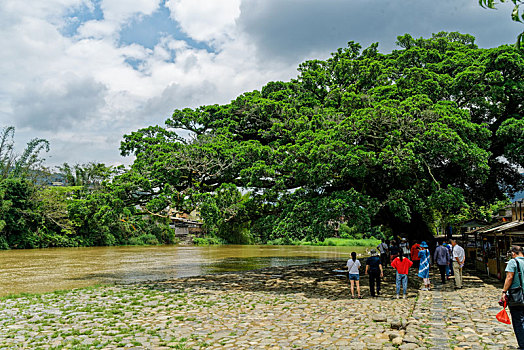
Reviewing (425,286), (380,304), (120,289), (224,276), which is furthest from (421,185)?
(120,289)

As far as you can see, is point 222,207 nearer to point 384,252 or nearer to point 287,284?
point 287,284

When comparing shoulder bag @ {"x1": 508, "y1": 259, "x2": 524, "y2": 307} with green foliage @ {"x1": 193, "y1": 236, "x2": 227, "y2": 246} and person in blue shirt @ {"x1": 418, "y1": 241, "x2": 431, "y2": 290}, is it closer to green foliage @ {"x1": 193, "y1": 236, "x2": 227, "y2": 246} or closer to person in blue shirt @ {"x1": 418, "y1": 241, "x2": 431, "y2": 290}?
person in blue shirt @ {"x1": 418, "y1": 241, "x2": 431, "y2": 290}

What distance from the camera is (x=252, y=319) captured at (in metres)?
9.52

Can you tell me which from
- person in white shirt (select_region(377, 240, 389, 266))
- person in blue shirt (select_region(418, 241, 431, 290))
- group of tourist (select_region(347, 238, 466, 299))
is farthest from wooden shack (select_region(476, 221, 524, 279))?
person in white shirt (select_region(377, 240, 389, 266))

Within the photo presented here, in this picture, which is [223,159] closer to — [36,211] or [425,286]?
[425,286]

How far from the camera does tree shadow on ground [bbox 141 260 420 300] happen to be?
13.8m

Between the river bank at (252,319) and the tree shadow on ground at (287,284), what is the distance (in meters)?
0.10

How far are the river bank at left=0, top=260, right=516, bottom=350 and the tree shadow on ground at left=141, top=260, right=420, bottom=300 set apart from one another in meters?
0.10

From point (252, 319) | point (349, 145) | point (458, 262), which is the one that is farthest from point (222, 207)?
point (458, 262)

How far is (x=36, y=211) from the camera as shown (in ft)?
157

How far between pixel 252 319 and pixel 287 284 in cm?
649

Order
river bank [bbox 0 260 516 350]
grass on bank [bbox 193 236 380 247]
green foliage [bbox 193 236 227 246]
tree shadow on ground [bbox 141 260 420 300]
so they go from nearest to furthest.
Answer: river bank [bbox 0 260 516 350]
tree shadow on ground [bbox 141 260 420 300]
grass on bank [bbox 193 236 380 247]
green foliage [bbox 193 236 227 246]

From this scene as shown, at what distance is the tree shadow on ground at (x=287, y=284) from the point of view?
13.8 metres

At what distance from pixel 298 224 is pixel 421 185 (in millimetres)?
5498
